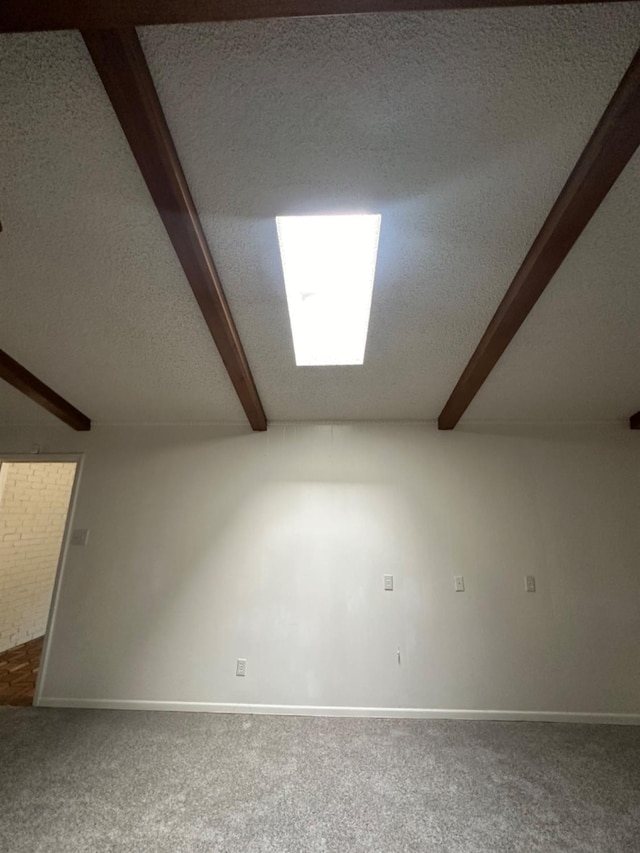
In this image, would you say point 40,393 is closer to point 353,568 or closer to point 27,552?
point 27,552

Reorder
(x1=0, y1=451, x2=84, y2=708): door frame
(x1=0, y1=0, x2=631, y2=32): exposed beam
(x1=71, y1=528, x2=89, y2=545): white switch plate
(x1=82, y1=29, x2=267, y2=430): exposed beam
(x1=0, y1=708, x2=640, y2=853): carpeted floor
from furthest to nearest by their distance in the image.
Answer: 1. (x1=71, y1=528, x2=89, y2=545): white switch plate
2. (x1=0, y1=451, x2=84, y2=708): door frame
3. (x1=0, y1=708, x2=640, y2=853): carpeted floor
4. (x1=82, y1=29, x2=267, y2=430): exposed beam
5. (x1=0, y1=0, x2=631, y2=32): exposed beam

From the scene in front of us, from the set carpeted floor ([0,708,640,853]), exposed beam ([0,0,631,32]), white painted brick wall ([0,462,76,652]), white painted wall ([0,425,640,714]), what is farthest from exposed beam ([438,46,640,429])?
white painted brick wall ([0,462,76,652])

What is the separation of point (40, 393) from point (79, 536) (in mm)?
1204

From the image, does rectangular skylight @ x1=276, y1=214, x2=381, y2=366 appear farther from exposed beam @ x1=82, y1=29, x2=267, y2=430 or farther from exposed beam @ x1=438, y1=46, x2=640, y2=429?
exposed beam @ x1=438, y1=46, x2=640, y2=429

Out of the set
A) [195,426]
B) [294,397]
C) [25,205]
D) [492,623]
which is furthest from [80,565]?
[492,623]

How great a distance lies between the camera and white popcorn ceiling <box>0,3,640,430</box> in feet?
2.98

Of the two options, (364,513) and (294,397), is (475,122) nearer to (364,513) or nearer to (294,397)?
(294,397)

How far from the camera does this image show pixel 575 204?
122 centimetres

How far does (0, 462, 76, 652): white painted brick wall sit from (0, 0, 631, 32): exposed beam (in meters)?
3.49

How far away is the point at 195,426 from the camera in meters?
3.18

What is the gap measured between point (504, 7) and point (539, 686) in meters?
3.54

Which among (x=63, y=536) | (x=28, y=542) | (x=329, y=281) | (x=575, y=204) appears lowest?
(x=28, y=542)

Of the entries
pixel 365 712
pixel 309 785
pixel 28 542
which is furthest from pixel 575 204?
pixel 28 542

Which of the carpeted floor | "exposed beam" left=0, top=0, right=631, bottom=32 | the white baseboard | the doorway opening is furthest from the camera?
the doorway opening
